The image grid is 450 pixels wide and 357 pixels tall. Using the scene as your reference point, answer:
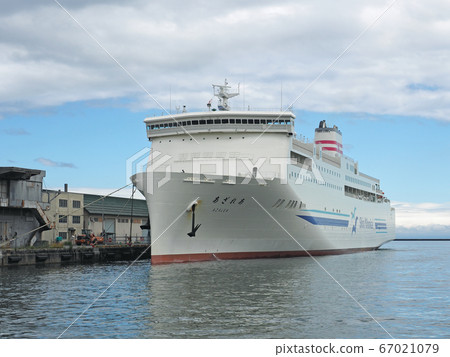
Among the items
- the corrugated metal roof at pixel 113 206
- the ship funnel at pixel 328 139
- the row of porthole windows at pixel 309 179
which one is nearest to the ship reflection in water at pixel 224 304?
the row of porthole windows at pixel 309 179

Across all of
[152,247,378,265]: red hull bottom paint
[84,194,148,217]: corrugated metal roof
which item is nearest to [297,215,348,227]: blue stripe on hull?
[152,247,378,265]: red hull bottom paint

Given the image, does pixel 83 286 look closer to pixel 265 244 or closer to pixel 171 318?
pixel 171 318

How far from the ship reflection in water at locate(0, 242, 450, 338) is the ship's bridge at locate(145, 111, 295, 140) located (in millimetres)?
10693

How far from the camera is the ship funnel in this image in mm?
51938

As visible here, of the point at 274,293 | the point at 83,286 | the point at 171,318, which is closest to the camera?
the point at 171,318

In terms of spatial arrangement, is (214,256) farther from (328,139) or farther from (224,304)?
(328,139)

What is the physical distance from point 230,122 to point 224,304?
19.7 meters

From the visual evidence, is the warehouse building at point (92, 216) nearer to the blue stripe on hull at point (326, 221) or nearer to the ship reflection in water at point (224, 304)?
the blue stripe on hull at point (326, 221)

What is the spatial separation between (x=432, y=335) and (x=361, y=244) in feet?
139

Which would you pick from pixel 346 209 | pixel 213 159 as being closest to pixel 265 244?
pixel 213 159

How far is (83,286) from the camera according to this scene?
23109 millimetres

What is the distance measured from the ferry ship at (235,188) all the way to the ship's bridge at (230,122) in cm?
7

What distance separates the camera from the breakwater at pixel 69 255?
116 feet

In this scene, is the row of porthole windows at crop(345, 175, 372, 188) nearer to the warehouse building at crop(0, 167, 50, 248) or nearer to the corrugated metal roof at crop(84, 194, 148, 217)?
the corrugated metal roof at crop(84, 194, 148, 217)
